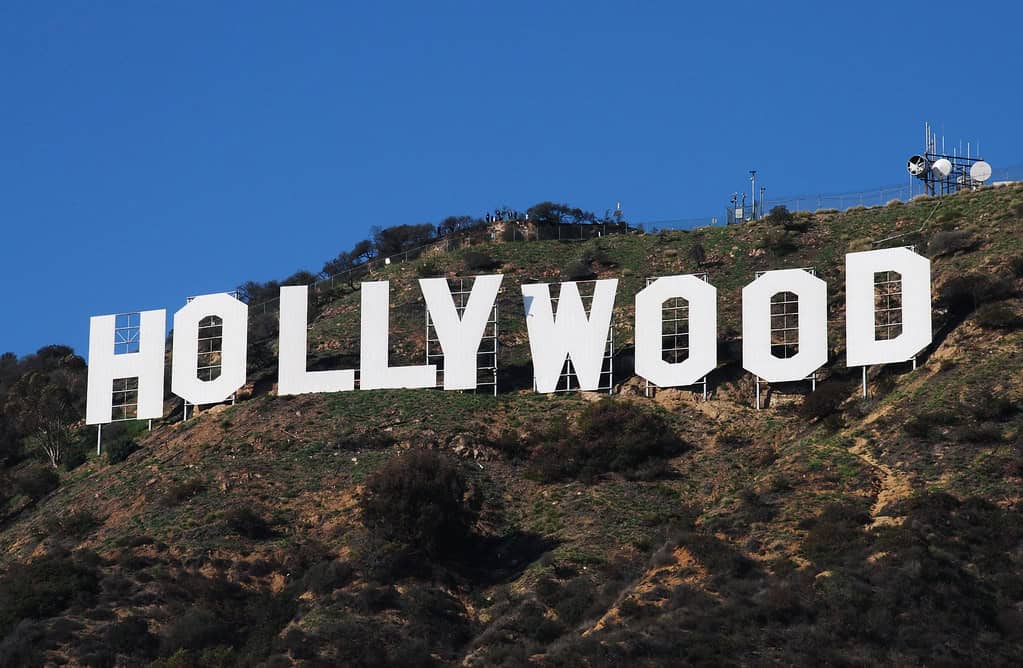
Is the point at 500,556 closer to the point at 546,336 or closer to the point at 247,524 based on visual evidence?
the point at 247,524

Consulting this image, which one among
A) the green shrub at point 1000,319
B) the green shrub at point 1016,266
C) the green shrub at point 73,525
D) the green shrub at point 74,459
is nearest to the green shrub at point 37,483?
the green shrub at point 74,459

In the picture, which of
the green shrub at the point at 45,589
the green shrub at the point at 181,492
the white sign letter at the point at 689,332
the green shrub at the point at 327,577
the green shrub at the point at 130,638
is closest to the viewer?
the green shrub at the point at 130,638

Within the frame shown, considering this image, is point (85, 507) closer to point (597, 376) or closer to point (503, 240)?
point (597, 376)

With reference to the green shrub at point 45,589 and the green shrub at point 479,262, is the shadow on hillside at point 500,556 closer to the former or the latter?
the green shrub at point 45,589

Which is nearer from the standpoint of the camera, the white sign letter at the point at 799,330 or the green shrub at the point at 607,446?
the green shrub at the point at 607,446

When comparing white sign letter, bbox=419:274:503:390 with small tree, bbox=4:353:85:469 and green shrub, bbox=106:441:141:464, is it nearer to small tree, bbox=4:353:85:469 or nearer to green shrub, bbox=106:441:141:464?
green shrub, bbox=106:441:141:464

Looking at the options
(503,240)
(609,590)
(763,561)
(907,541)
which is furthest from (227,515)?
(503,240)
